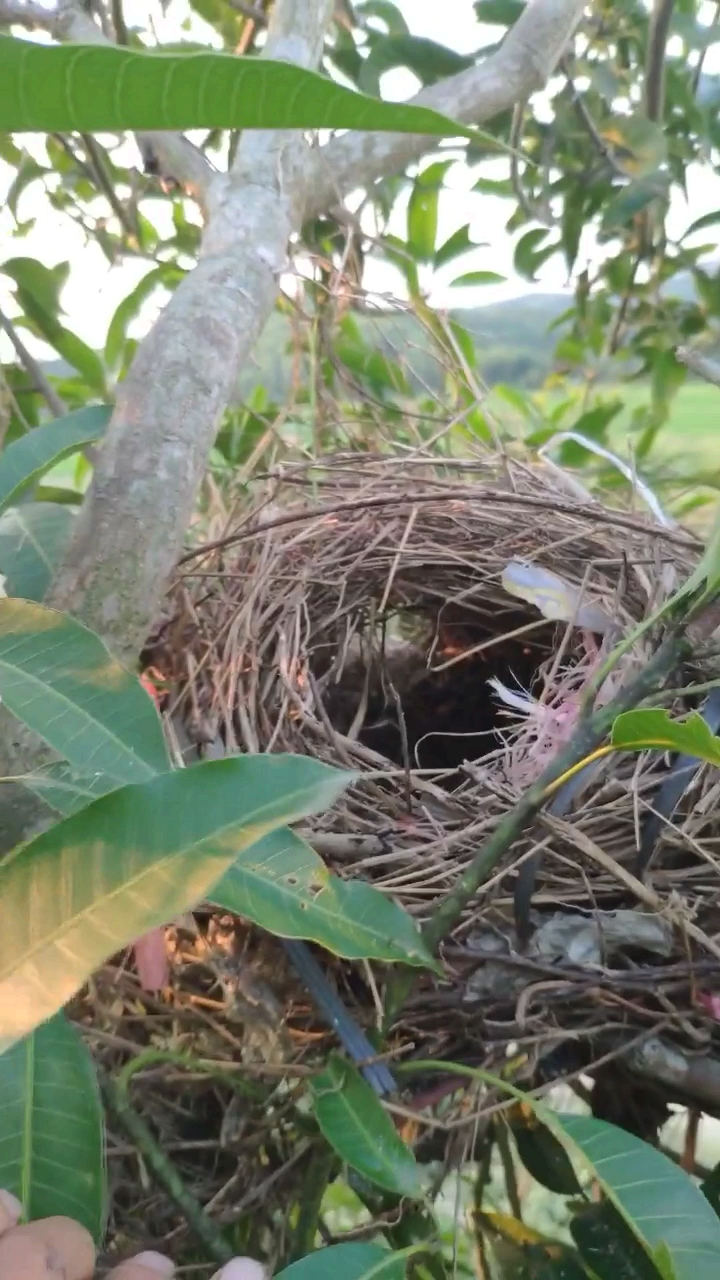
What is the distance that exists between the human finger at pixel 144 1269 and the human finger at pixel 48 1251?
1cm

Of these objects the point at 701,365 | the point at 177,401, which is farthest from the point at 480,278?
the point at 701,365

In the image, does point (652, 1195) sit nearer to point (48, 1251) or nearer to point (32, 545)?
point (48, 1251)

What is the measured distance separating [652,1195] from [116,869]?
27cm

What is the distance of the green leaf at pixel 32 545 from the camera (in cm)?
56

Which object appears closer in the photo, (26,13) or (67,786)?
(67,786)

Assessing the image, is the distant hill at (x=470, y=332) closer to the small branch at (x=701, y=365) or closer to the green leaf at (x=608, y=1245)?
the small branch at (x=701, y=365)

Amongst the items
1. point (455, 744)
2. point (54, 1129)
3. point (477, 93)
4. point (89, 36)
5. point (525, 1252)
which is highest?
point (89, 36)

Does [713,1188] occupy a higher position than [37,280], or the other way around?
[37,280]

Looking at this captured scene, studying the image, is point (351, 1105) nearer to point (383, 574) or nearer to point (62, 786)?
point (62, 786)

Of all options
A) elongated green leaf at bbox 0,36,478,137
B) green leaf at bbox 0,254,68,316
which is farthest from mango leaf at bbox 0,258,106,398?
elongated green leaf at bbox 0,36,478,137

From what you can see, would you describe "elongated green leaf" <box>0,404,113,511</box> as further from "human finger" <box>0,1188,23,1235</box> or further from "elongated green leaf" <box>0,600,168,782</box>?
"human finger" <box>0,1188,23,1235</box>

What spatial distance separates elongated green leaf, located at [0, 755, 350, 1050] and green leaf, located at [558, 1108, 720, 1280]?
0.23 metres

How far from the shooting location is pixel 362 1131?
375 mm

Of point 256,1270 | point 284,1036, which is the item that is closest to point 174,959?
point 284,1036
